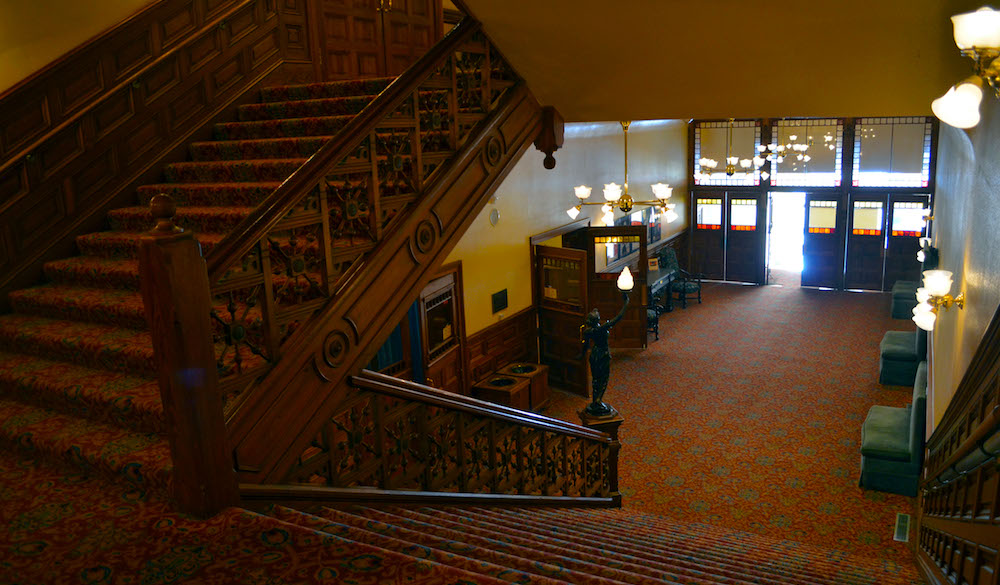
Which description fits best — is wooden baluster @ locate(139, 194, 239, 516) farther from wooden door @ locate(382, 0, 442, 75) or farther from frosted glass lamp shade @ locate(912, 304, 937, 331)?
wooden door @ locate(382, 0, 442, 75)

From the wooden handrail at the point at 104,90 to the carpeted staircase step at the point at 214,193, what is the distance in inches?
24.5

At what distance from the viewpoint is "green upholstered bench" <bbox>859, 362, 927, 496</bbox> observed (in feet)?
22.9

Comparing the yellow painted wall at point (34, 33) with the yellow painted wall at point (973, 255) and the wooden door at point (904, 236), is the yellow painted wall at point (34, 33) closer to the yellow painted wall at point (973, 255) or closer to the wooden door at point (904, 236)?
the yellow painted wall at point (973, 255)

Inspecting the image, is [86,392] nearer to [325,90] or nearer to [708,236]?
[325,90]

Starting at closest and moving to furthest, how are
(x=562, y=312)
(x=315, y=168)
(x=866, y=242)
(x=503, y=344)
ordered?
(x=315, y=168), (x=503, y=344), (x=562, y=312), (x=866, y=242)

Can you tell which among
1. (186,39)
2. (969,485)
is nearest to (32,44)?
(186,39)

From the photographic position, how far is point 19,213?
440 cm

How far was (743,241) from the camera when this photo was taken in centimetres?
1728

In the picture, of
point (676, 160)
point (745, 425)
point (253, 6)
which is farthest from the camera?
point (676, 160)

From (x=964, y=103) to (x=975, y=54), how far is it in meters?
0.20

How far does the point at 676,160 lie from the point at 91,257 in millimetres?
14299

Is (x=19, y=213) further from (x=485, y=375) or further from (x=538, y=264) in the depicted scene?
(x=538, y=264)

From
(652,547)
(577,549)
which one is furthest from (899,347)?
(577,549)

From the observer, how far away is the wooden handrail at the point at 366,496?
2.83 meters
